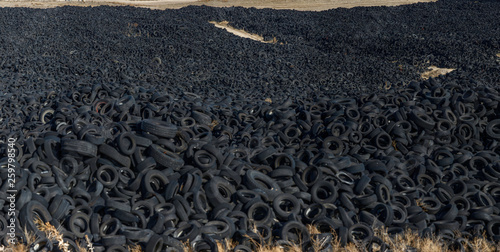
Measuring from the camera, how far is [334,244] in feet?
24.7

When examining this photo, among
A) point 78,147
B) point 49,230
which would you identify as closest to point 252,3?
point 78,147

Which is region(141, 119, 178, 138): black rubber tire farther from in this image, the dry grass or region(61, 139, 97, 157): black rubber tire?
the dry grass

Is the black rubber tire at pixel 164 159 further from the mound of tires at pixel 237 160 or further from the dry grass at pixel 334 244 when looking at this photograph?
the dry grass at pixel 334 244

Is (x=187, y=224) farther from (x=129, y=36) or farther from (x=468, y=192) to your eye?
(x=129, y=36)

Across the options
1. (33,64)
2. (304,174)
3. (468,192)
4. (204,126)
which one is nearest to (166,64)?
(33,64)

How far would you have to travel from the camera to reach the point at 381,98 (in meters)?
13.7

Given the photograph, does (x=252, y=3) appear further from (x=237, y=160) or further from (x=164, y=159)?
Result: (x=164, y=159)

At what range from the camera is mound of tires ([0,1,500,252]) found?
7.88m

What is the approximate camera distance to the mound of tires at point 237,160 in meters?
7.88

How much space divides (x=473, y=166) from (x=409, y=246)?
446 centimetres

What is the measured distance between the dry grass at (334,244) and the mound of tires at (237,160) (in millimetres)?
130

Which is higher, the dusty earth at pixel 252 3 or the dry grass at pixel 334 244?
the dusty earth at pixel 252 3

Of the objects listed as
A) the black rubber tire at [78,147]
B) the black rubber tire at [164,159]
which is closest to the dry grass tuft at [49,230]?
the black rubber tire at [78,147]

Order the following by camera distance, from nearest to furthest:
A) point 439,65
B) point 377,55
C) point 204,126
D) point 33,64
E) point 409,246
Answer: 1. point 409,246
2. point 204,126
3. point 33,64
4. point 439,65
5. point 377,55
